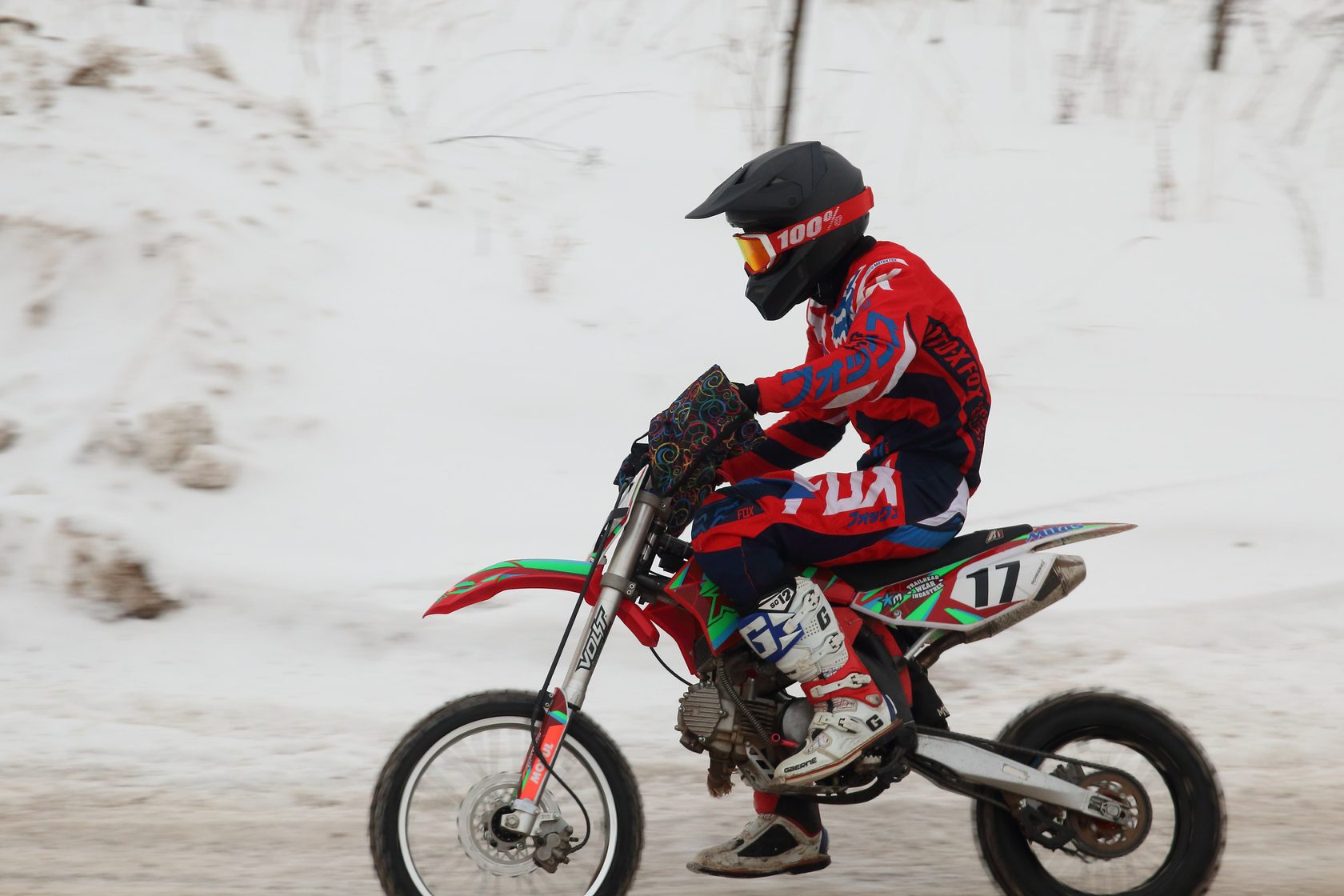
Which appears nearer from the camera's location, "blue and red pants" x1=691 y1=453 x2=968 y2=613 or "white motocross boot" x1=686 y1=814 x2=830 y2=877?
"blue and red pants" x1=691 y1=453 x2=968 y2=613

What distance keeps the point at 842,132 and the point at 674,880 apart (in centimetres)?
627

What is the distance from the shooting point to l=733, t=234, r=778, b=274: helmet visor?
10.8 feet

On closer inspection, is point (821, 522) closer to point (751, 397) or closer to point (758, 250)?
point (751, 397)

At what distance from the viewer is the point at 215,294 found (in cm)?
655

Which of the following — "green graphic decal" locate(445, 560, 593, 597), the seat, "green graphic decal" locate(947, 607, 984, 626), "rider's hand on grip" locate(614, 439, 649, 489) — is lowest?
"green graphic decal" locate(947, 607, 984, 626)

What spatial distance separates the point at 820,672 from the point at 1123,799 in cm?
87

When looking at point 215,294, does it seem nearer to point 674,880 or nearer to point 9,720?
point 9,720

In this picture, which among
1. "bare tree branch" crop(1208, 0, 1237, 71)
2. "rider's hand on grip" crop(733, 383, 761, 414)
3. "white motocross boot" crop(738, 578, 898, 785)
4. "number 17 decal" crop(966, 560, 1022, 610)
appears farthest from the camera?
"bare tree branch" crop(1208, 0, 1237, 71)

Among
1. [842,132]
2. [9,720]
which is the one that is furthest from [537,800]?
[842,132]

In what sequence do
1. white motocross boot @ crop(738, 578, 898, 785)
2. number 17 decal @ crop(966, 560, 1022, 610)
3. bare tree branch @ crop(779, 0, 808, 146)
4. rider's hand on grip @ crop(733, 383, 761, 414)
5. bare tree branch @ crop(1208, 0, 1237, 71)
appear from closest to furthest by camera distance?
rider's hand on grip @ crop(733, 383, 761, 414), white motocross boot @ crop(738, 578, 898, 785), number 17 decal @ crop(966, 560, 1022, 610), bare tree branch @ crop(779, 0, 808, 146), bare tree branch @ crop(1208, 0, 1237, 71)

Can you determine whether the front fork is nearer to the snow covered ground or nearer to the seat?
the seat

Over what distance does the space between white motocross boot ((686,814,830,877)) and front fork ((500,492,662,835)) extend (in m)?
0.59

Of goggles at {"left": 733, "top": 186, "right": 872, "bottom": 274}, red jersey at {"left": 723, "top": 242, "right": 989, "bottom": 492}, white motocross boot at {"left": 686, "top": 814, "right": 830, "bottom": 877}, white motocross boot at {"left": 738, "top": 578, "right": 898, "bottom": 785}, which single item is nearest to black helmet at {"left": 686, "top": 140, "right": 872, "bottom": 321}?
goggles at {"left": 733, "top": 186, "right": 872, "bottom": 274}

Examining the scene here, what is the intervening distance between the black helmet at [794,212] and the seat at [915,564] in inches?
27.1
